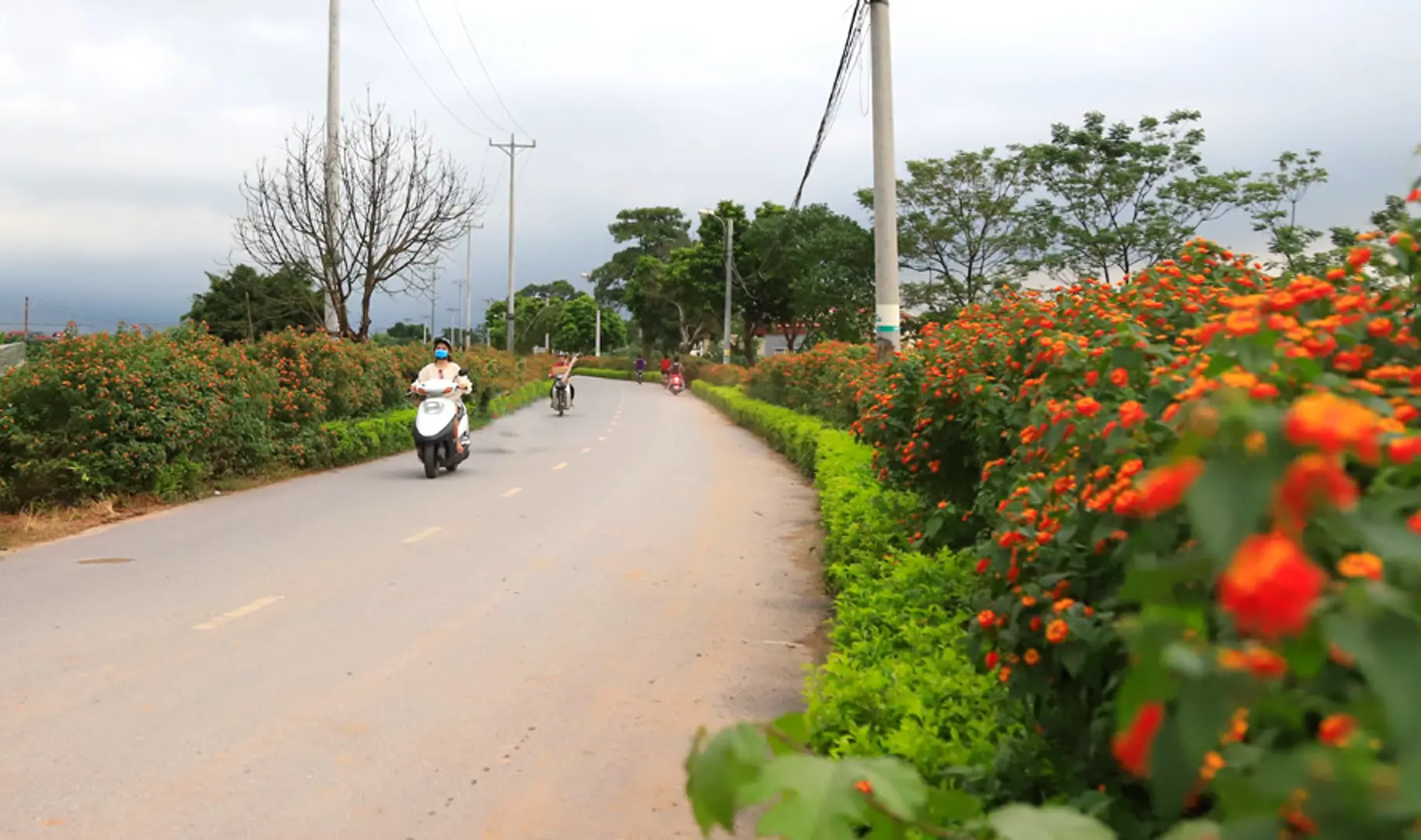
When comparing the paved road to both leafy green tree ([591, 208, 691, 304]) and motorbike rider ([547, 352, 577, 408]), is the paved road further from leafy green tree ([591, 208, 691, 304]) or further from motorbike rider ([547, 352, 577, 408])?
leafy green tree ([591, 208, 691, 304])

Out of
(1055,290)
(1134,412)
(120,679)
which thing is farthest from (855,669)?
(120,679)

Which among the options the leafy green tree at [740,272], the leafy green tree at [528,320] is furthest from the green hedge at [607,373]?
the leafy green tree at [740,272]

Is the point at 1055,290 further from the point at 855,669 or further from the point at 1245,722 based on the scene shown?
the point at 1245,722

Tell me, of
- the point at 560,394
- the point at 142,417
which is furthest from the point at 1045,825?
the point at 560,394

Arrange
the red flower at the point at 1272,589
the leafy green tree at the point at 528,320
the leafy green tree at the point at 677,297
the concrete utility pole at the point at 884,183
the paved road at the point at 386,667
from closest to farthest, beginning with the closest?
1. the red flower at the point at 1272,589
2. the paved road at the point at 386,667
3. the concrete utility pole at the point at 884,183
4. the leafy green tree at the point at 677,297
5. the leafy green tree at the point at 528,320

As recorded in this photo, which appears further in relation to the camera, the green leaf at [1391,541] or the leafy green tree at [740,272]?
the leafy green tree at [740,272]

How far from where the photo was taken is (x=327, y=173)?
20.2m

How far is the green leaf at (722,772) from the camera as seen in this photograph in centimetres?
124

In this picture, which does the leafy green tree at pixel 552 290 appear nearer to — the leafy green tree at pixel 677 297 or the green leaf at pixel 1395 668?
the leafy green tree at pixel 677 297

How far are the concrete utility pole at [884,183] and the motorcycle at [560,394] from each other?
20.9 metres

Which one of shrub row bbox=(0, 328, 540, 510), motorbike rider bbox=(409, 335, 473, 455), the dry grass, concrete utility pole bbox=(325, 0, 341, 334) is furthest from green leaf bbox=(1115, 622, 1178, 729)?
concrete utility pole bbox=(325, 0, 341, 334)

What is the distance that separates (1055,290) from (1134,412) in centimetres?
350

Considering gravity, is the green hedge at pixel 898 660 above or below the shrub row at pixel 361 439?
above

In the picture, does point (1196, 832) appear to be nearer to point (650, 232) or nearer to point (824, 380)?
point (824, 380)
